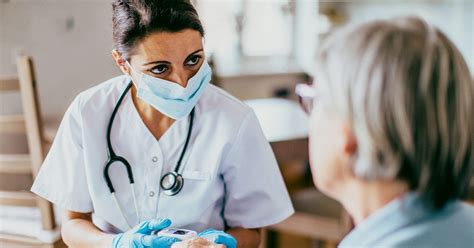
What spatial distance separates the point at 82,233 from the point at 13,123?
39 centimetres

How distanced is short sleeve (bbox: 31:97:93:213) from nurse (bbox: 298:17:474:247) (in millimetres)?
509

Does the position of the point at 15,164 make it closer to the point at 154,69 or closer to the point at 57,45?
the point at 57,45

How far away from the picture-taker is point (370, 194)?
0.79 meters

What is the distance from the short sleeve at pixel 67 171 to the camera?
3.44 feet

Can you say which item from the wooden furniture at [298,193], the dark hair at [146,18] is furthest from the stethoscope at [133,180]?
the wooden furniture at [298,193]

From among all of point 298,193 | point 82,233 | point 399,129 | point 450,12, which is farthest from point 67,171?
point 450,12

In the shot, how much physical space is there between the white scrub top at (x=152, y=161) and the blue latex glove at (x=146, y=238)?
83 millimetres

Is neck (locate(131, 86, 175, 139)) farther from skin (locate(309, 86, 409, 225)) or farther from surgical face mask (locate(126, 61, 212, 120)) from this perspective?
skin (locate(309, 86, 409, 225))

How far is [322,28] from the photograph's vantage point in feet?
12.1

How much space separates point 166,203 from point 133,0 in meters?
0.40

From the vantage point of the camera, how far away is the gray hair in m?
0.69

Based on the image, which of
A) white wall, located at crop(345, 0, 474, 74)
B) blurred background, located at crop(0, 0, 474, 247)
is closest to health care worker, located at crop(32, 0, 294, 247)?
blurred background, located at crop(0, 0, 474, 247)

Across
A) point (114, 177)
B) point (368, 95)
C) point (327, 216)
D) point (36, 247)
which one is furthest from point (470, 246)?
point (327, 216)

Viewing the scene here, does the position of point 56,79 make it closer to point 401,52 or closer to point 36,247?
point 36,247
